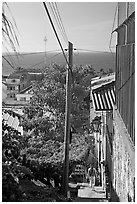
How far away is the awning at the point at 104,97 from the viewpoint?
11.6 ft

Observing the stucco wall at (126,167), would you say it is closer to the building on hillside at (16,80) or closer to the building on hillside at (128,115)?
the building on hillside at (128,115)

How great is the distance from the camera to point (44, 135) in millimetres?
6816

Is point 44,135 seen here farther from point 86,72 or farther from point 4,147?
point 4,147

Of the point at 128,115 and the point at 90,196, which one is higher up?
the point at 128,115

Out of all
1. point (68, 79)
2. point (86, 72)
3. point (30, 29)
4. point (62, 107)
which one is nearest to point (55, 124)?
point (62, 107)

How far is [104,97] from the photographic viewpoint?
12.0 ft

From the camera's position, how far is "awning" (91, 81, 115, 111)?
354 centimetres

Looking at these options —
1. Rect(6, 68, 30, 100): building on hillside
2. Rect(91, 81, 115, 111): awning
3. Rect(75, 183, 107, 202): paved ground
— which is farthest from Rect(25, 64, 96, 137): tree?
Rect(91, 81, 115, 111): awning

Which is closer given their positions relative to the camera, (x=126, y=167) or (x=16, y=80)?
(x=126, y=167)

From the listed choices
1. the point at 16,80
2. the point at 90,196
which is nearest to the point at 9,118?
the point at 90,196

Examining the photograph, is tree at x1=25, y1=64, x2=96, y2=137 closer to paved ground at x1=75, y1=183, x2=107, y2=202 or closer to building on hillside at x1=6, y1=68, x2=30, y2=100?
building on hillside at x1=6, y1=68, x2=30, y2=100

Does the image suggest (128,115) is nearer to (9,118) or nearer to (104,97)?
(9,118)

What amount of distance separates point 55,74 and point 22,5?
A: 23.1 feet

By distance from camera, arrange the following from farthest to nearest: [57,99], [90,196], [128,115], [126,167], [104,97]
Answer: [57,99]
[90,196]
[104,97]
[128,115]
[126,167]
